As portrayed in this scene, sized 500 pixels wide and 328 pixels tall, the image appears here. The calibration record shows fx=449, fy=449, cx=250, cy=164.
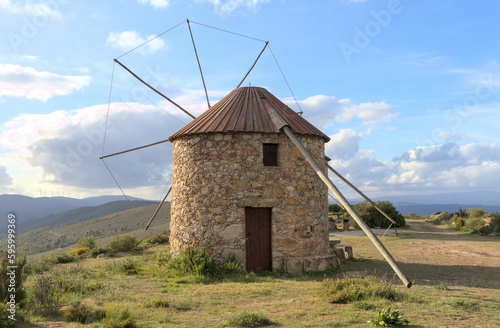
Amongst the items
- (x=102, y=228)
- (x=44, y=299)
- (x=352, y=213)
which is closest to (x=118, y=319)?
(x=44, y=299)

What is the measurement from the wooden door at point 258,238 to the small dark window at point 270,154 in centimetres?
129

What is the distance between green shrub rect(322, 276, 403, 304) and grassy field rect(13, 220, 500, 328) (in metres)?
0.10

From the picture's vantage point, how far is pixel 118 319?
693 cm

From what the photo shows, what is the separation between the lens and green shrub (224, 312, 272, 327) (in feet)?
23.5

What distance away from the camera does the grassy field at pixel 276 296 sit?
7.44 metres

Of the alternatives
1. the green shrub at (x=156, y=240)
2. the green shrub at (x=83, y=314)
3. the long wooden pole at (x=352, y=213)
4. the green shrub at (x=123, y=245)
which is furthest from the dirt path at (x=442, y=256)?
the green shrub at (x=123, y=245)

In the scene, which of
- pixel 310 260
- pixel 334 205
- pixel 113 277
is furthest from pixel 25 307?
pixel 334 205

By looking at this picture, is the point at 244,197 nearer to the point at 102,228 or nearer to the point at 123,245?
the point at 123,245

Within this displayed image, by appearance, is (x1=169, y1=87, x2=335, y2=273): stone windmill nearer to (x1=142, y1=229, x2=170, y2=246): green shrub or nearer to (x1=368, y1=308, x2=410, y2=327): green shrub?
(x1=368, y1=308, x2=410, y2=327): green shrub

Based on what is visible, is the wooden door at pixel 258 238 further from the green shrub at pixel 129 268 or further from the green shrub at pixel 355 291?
the green shrub at pixel 129 268

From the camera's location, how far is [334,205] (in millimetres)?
35531

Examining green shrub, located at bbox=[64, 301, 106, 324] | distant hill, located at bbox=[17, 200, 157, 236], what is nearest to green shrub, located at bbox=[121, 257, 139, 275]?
green shrub, located at bbox=[64, 301, 106, 324]

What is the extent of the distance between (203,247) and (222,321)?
4.94 meters

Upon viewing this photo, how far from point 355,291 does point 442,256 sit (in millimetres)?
9491
